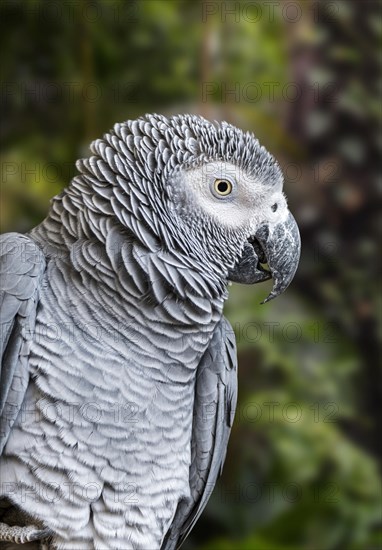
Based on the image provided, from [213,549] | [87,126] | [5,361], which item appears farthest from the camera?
[87,126]

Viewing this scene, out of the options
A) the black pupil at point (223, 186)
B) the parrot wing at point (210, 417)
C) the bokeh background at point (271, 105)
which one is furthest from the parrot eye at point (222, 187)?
the bokeh background at point (271, 105)

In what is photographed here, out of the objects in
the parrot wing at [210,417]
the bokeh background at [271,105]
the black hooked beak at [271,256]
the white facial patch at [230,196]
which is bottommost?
the parrot wing at [210,417]

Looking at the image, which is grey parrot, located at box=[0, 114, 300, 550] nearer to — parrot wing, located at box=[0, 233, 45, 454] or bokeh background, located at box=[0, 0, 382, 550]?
parrot wing, located at box=[0, 233, 45, 454]

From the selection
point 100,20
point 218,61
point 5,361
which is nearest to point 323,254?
point 218,61

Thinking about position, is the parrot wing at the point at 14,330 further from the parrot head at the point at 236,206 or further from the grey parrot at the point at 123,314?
the parrot head at the point at 236,206

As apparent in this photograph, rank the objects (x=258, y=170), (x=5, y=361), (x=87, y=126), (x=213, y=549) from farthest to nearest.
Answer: (x=87, y=126), (x=213, y=549), (x=258, y=170), (x=5, y=361)

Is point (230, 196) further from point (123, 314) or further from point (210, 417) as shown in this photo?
point (210, 417)

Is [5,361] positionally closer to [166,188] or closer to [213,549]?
[166,188]

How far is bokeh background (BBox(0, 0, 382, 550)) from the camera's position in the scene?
2305mm

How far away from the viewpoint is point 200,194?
1.11 m

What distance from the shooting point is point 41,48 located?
7.83 feet

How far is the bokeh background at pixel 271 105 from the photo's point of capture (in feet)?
7.56

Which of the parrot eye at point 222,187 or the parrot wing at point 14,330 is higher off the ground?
the parrot eye at point 222,187

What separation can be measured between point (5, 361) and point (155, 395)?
255mm
